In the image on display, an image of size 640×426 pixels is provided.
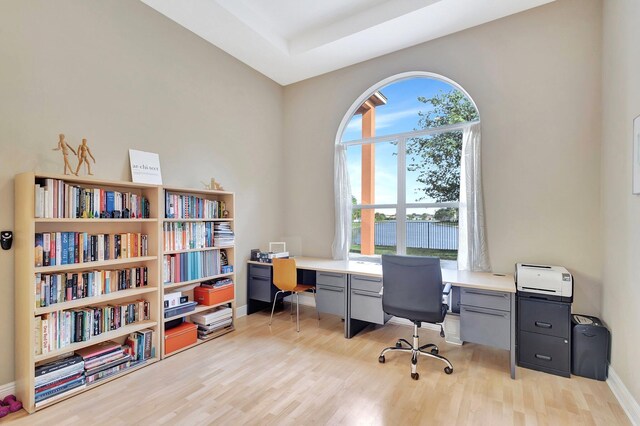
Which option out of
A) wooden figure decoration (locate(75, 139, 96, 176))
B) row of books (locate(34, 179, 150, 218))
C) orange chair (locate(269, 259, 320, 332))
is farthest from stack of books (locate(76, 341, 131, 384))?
orange chair (locate(269, 259, 320, 332))

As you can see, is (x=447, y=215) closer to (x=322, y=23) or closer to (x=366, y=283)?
(x=366, y=283)

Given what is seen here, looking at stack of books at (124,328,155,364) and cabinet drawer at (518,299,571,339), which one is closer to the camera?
cabinet drawer at (518,299,571,339)

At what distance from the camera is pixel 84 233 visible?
2445mm

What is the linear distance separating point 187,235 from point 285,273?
1.18 m

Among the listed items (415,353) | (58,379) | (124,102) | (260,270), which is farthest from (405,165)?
(58,379)

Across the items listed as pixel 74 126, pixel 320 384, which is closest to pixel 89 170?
pixel 74 126

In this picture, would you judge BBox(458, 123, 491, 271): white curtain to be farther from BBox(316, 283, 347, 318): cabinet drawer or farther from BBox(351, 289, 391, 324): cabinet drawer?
BBox(316, 283, 347, 318): cabinet drawer

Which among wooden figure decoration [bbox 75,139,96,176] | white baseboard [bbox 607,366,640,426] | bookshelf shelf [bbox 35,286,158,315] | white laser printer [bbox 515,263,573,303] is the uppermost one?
wooden figure decoration [bbox 75,139,96,176]

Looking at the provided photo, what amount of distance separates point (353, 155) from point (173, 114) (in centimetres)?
245

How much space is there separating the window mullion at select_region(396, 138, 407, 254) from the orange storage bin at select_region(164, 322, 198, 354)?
8.73ft

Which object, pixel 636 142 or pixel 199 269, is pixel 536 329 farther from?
pixel 199 269

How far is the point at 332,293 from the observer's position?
11.6 ft

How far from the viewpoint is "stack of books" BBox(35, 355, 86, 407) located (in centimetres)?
216

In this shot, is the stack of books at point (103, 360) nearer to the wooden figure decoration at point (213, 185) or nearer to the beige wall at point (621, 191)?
the wooden figure decoration at point (213, 185)
